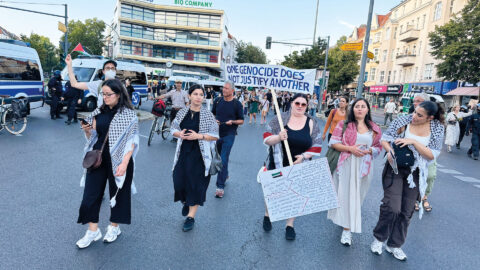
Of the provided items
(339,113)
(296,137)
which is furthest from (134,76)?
(296,137)

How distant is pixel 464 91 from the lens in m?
30.0

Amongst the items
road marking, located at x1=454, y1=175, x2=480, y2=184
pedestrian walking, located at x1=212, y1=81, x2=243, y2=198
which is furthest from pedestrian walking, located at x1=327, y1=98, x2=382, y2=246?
road marking, located at x1=454, y1=175, x2=480, y2=184

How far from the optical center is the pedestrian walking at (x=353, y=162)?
3723mm

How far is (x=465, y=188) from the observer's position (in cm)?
691

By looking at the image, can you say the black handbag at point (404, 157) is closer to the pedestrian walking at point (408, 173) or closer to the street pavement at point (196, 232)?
the pedestrian walking at point (408, 173)

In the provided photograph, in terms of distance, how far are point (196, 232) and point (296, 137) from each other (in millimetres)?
1645

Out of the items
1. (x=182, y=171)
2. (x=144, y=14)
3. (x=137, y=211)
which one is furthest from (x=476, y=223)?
(x=144, y=14)

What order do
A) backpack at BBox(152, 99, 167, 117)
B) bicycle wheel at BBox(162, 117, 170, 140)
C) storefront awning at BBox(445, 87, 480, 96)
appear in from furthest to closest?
storefront awning at BBox(445, 87, 480, 96) < bicycle wheel at BBox(162, 117, 170, 140) < backpack at BBox(152, 99, 167, 117)

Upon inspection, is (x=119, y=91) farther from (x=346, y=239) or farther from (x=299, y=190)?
(x=346, y=239)

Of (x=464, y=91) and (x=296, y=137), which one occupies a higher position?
(x=464, y=91)

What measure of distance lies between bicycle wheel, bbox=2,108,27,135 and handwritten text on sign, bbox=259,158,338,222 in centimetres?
844

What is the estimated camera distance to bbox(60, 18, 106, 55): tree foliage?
72.9m

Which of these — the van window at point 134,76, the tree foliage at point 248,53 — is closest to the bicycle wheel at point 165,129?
the van window at point 134,76

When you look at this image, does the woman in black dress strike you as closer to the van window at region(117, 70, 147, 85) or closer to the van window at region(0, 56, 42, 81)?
the van window at region(0, 56, 42, 81)
